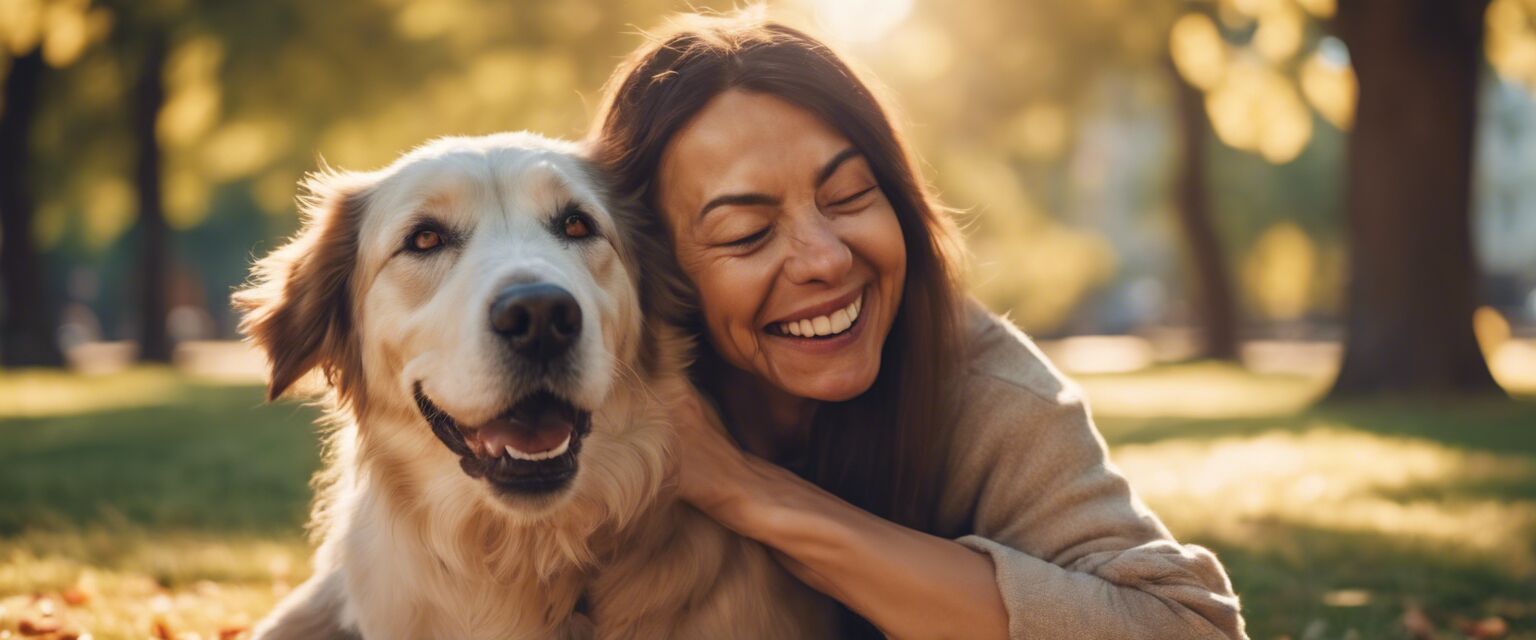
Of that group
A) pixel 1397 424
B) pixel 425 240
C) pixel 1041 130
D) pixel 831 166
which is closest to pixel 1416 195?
pixel 1397 424

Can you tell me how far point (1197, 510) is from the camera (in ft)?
20.3

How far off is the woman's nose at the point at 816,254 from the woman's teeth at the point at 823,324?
0.11 m

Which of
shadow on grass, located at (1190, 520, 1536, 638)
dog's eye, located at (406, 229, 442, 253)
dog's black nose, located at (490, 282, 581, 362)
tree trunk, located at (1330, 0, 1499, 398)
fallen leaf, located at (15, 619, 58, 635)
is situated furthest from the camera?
tree trunk, located at (1330, 0, 1499, 398)

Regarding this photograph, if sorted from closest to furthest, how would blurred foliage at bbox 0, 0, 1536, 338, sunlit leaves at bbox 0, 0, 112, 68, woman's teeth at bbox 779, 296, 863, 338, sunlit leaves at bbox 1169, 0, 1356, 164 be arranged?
1. woman's teeth at bbox 779, 296, 863, 338
2. sunlit leaves at bbox 0, 0, 112, 68
3. sunlit leaves at bbox 1169, 0, 1356, 164
4. blurred foliage at bbox 0, 0, 1536, 338

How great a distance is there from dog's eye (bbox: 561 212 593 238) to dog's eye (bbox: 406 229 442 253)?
31cm

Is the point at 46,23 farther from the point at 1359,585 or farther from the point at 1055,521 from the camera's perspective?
the point at 1359,585

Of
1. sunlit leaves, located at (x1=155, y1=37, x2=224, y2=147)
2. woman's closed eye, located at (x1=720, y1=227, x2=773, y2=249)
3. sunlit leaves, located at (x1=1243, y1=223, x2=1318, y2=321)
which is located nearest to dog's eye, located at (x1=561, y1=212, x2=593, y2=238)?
woman's closed eye, located at (x1=720, y1=227, x2=773, y2=249)

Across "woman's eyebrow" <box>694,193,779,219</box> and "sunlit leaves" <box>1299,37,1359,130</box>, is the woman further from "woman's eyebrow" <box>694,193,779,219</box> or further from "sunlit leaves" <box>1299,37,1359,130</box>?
"sunlit leaves" <box>1299,37,1359,130</box>

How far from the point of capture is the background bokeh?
4.98 meters

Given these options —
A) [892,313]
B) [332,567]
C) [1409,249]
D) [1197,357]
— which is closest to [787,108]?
[892,313]

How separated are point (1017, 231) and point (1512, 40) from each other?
882cm

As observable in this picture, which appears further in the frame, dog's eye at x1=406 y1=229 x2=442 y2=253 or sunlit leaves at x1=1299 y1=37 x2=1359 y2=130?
sunlit leaves at x1=1299 y1=37 x2=1359 y2=130

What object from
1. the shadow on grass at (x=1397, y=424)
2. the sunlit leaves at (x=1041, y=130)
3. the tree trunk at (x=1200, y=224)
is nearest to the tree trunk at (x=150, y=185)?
the sunlit leaves at (x=1041, y=130)

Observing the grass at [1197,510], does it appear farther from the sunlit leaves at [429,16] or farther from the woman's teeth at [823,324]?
the sunlit leaves at [429,16]
